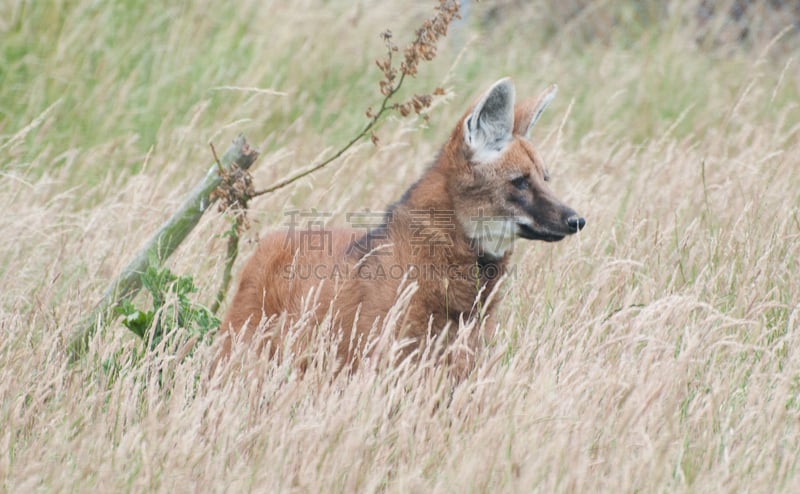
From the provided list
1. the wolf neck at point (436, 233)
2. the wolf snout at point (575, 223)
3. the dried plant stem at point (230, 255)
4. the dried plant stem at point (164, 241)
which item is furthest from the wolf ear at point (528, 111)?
the dried plant stem at point (230, 255)

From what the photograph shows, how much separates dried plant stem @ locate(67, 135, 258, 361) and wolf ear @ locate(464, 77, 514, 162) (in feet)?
3.13

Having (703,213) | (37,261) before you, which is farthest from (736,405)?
(37,261)

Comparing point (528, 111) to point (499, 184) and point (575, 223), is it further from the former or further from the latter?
point (575, 223)

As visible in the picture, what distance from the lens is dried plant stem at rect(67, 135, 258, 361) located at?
13.9ft

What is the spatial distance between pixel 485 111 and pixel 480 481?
189 centimetres

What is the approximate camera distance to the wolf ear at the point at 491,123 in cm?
427

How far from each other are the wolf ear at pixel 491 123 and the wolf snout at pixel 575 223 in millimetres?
481

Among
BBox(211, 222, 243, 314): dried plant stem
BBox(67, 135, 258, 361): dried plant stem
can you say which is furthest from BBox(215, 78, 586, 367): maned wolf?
BBox(67, 135, 258, 361): dried plant stem

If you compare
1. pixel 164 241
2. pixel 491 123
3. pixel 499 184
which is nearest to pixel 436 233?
pixel 499 184

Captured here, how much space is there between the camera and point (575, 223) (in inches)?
163

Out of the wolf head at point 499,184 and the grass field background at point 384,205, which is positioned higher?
the wolf head at point 499,184

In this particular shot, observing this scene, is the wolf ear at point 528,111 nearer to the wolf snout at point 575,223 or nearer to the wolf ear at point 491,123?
the wolf ear at point 491,123

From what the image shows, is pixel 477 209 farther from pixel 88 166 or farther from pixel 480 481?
pixel 88 166

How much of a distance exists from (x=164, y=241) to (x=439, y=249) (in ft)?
4.08
